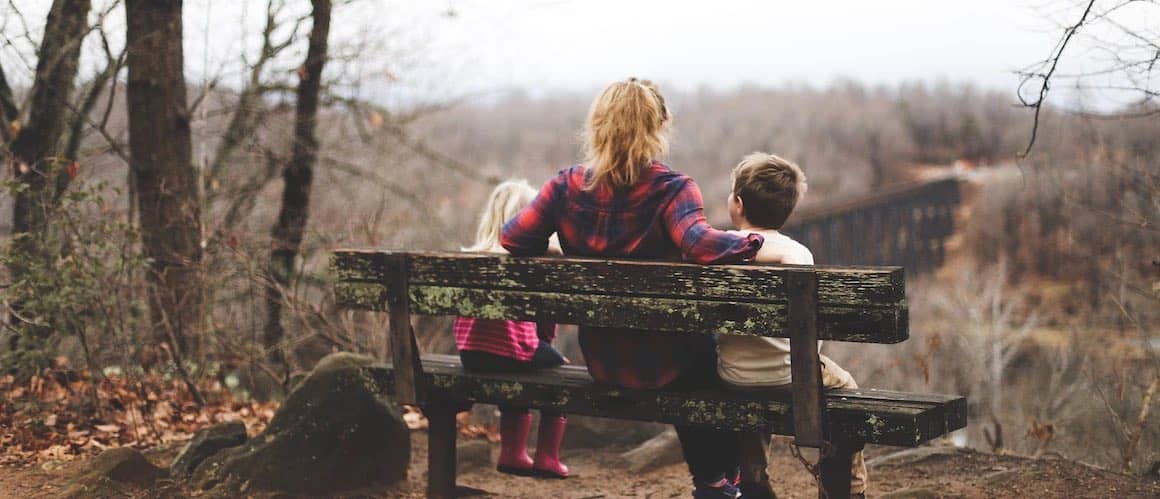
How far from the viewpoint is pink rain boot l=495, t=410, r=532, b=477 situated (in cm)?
507

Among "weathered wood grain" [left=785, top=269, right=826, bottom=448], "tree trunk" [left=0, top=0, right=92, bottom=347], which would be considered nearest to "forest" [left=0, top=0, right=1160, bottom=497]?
"tree trunk" [left=0, top=0, right=92, bottom=347]

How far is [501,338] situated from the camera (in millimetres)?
4820

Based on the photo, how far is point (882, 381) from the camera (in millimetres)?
21625

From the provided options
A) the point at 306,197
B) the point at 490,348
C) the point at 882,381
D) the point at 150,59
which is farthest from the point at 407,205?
the point at 882,381

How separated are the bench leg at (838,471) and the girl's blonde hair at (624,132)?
3.86ft

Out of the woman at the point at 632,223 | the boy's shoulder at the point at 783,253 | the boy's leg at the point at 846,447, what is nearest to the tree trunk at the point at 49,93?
the woman at the point at 632,223

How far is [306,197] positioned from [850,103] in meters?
44.9

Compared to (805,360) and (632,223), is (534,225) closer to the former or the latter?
(632,223)

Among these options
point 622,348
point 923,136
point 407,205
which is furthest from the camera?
point 923,136

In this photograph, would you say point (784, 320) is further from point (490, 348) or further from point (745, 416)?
point (490, 348)

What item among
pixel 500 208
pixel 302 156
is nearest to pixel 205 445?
pixel 500 208

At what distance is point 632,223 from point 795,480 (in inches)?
101

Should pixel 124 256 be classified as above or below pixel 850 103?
below

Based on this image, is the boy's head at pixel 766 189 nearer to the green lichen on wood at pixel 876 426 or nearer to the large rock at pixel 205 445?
the green lichen on wood at pixel 876 426
